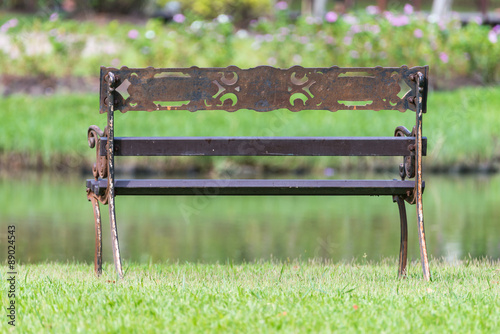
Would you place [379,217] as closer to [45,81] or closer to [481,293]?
[481,293]

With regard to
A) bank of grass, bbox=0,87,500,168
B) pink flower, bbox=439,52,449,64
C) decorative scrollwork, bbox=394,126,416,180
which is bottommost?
bank of grass, bbox=0,87,500,168

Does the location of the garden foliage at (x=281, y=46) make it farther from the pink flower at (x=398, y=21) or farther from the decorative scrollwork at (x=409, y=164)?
the decorative scrollwork at (x=409, y=164)

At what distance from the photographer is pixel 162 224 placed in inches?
326

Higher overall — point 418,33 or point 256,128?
point 418,33

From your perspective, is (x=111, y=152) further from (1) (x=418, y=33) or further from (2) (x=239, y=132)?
(1) (x=418, y=33)

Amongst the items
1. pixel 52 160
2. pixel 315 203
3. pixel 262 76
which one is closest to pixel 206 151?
pixel 262 76

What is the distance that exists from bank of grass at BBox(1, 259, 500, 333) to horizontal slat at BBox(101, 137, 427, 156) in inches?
25.2

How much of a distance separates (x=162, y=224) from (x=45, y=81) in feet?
31.2

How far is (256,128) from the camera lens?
12.6 m

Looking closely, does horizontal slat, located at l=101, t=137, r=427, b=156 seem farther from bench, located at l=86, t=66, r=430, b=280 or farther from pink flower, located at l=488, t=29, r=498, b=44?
pink flower, located at l=488, t=29, r=498, b=44

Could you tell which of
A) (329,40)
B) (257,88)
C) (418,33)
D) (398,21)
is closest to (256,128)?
(329,40)

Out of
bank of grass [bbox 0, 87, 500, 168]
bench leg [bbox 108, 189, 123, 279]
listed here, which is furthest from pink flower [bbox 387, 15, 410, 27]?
bench leg [bbox 108, 189, 123, 279]

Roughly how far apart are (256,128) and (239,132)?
0.82 feet

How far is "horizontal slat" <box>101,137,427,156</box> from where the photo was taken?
14.9ft
